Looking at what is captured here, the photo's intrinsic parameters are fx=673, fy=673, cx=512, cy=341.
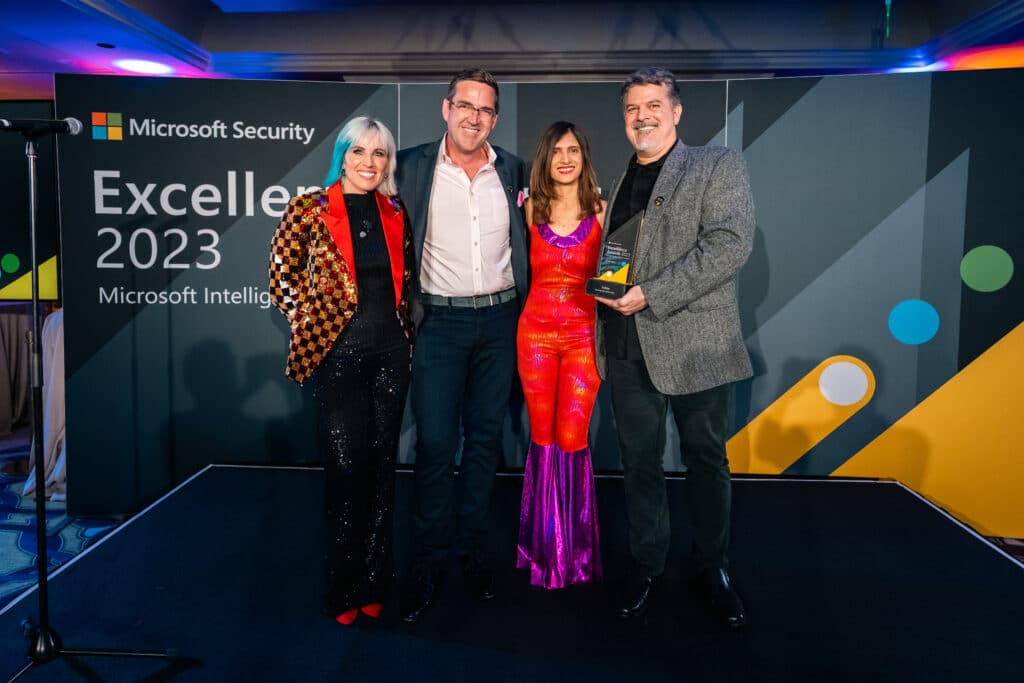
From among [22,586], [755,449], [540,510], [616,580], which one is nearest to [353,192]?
[540,510]

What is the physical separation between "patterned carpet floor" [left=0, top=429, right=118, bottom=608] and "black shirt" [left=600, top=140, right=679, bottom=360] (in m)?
2.24

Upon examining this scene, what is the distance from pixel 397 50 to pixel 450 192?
12.9 feet

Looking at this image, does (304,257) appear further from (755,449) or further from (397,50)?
(397,50)

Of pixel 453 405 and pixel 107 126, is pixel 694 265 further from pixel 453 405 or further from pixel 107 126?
pixel 107 126

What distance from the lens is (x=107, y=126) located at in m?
3.54

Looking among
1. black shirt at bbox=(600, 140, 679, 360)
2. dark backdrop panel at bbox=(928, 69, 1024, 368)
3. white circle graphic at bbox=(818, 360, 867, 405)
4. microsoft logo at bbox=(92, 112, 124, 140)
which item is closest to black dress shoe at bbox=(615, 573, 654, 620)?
black shirt at bbox=(600, 140, 679, 360)

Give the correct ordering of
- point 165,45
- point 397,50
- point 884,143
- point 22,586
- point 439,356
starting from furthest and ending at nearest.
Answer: point 397,50 < point 165,45 < point 884,143 < point 22,586 < point 439,356

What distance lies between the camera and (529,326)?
231 centimetres

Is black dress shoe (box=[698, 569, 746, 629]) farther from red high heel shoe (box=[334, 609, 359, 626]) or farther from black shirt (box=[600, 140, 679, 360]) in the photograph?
red high heel shoe (box=[334, 609, 359, 626])

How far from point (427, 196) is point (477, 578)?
131cm

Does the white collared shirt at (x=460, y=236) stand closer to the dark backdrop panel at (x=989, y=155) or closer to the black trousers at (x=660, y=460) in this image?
the black trousers at (x=660, y=460)

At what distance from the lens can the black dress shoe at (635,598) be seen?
2176mm

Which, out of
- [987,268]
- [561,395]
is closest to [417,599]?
[561,395]

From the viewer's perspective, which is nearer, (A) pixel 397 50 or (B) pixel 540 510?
(B) pixel 540 510
